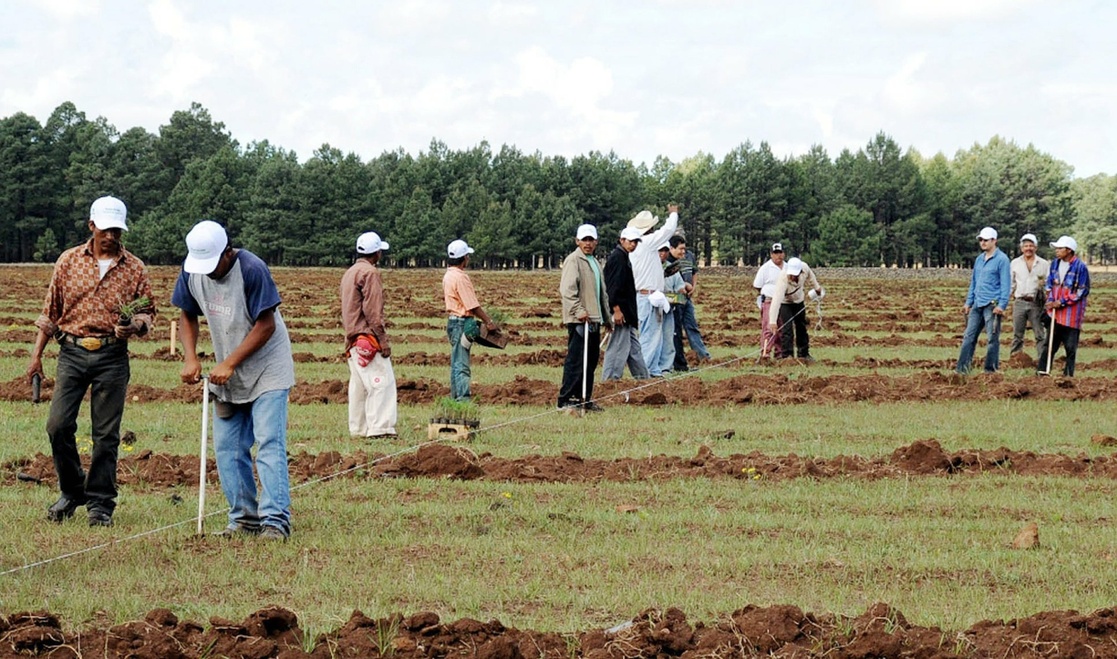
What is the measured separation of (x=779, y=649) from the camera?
214 inches

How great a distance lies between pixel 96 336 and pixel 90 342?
6 cm

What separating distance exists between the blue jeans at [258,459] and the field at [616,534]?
21 cm

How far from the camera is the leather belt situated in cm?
823

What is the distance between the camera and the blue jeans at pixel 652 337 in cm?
1789

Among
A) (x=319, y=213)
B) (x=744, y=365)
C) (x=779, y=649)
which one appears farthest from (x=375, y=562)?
(x=319, y=213)

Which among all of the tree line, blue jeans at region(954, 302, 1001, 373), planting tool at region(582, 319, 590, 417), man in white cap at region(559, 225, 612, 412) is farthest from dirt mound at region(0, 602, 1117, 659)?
the tree line

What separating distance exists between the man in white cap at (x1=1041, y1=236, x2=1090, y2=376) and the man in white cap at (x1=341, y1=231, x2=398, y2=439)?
32.7ft

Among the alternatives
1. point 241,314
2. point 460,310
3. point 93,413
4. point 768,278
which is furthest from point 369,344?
point 768,278

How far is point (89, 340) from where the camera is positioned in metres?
8.23

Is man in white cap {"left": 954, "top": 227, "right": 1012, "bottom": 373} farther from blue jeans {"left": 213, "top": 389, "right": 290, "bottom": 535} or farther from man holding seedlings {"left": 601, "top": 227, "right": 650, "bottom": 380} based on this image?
blue jeans {"left": 213, "top": 389, "right": 290, "bottom": 535}

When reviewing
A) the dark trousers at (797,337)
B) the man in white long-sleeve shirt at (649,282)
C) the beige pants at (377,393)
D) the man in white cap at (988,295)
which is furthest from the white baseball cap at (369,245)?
the dark trousers at (797,337)

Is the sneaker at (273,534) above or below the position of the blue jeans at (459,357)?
below

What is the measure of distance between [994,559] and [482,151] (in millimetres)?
117467

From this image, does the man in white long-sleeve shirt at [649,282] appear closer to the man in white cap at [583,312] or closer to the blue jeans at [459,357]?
the man in white cap at [583,312]
